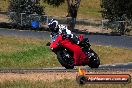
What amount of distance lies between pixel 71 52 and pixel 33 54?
419 inches

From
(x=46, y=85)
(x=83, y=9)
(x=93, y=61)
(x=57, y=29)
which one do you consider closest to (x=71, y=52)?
(x=93, y=61)

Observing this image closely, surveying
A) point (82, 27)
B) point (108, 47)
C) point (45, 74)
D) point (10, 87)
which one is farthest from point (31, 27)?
point (10, 87)

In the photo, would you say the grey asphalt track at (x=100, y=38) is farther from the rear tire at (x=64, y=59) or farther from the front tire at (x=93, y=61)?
the rear tire at (x=64, y=59)

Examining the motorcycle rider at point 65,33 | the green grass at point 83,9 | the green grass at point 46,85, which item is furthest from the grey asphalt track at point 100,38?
the green grass at point 83,9

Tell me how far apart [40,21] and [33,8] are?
6.87 m

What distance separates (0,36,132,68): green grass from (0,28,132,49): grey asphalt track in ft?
7.94

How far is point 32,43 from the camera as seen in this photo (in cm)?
3381

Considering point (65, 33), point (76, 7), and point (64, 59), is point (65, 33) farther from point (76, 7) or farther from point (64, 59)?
point (76, 7)

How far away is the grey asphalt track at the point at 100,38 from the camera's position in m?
36.5

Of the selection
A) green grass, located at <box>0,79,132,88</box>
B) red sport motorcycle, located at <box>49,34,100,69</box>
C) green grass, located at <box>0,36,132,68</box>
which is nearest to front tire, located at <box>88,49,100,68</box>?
red sport motorcycle, located at <box>49,34,100,69</box>

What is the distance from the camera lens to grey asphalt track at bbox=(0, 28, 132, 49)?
36.5 metres

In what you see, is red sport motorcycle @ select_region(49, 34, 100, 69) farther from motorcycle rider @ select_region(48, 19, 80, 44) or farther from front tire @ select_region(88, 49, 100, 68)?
motorcycle rider @ select_region(48, 19, 80, 44)

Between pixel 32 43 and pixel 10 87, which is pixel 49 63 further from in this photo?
pixel 10 87

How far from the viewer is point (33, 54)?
28875 millimetres
